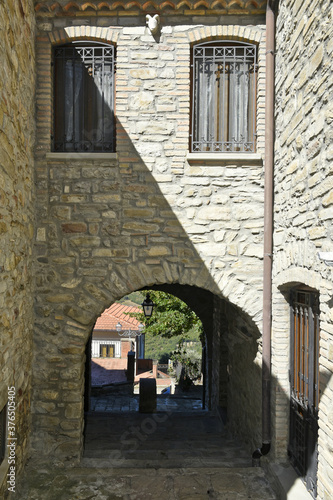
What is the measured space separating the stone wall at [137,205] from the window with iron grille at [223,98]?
0.20 metres

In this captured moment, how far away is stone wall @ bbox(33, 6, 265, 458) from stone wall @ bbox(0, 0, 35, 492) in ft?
0.88

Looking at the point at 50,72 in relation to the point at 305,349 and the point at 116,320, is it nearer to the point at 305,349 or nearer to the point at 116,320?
the point at 305,349

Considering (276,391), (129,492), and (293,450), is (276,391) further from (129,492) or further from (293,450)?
(129,492)

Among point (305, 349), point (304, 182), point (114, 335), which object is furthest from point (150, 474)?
point (114, 335)

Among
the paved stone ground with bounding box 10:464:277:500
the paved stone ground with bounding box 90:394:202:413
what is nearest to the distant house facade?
the paved stone ground with bounding box 90:394:202:413

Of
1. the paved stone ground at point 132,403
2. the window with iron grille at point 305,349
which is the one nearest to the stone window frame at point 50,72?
the window with iron grille at point 305,349

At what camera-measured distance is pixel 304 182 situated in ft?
12.1

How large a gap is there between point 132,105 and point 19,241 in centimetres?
209

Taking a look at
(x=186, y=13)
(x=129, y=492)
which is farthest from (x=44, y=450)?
(x=186, y=13)

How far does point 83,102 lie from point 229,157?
1.97 metres

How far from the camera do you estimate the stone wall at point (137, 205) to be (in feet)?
15.3

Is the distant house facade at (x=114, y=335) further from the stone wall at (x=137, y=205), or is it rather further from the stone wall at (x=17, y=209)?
the stone wall at (x=17, y=209)

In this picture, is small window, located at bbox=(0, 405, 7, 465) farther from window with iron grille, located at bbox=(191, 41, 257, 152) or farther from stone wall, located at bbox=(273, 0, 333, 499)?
window with iron grille, located at bbox=(191, 41, 257, 152)

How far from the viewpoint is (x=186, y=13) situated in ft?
15.3
